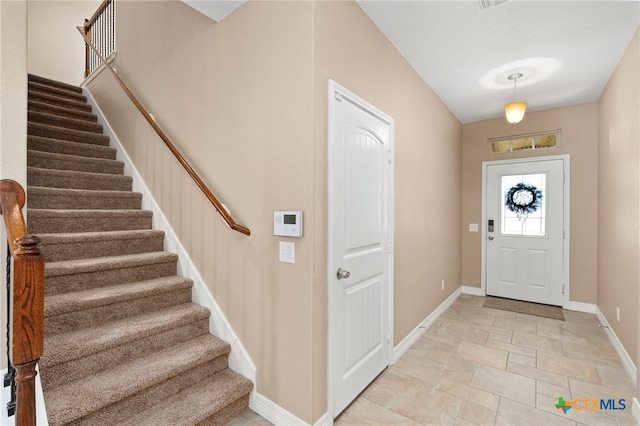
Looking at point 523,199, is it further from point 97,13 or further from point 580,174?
point 97,13

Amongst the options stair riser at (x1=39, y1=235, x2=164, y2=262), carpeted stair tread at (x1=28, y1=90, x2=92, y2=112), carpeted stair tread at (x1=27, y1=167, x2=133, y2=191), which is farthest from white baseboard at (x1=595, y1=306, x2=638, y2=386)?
carpeted stair tread at (x1=28, y1=90, x2=92, y2=112)

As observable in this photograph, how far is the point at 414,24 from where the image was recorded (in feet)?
8.11

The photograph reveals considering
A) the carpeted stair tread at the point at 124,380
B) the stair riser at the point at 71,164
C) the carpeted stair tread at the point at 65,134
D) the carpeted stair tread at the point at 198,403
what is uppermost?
the carpeted stair tread at the point at 65,134

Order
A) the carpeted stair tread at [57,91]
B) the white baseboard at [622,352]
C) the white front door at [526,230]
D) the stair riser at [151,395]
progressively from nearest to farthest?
the stair riser at [151,395] < the white baseboard at [622,352] < the carpeted stair tread at [57,91] < the white front door at [526,230]

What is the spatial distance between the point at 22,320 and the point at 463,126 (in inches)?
219

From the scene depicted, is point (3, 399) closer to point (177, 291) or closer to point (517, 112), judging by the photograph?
point (177, 291)

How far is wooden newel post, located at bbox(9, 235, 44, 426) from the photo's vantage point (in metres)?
0.94

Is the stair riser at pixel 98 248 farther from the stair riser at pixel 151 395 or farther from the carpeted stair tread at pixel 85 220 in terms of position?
the stair riser at pixel 151 395

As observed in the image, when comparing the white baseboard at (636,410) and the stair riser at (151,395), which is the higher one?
the stair riser at (151,395)

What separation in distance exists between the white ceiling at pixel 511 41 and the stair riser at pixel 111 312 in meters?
2.64

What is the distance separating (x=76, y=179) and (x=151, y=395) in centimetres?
225

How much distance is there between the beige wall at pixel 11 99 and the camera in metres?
1.47

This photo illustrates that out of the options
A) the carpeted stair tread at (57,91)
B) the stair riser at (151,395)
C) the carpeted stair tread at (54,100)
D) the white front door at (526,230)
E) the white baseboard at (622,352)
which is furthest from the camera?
the white front door at (526,230)

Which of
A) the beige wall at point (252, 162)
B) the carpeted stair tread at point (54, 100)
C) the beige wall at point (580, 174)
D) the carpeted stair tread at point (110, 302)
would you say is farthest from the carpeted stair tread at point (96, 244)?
the beige wall at point (580, 174)
